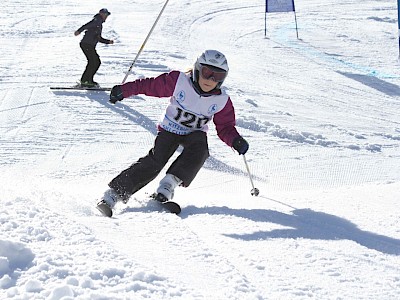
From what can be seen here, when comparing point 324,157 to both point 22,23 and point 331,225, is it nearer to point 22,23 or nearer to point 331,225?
point 331,225

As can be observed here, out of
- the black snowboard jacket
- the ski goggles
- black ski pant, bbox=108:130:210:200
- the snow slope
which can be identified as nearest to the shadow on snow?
the snow slope

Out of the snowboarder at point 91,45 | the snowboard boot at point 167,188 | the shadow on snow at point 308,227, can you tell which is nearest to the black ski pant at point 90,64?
the snowboarder at point 91,45

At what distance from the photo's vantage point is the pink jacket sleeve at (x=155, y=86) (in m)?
4.86

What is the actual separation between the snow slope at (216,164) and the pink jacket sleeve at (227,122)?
51 centimetres

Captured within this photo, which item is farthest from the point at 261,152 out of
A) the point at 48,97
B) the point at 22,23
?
the point at 22,23

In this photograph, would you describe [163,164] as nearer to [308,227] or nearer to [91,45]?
[308,227]

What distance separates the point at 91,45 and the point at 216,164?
4.07 metres

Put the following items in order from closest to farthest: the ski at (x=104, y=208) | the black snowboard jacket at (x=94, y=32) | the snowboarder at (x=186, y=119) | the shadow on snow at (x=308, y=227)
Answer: the shadow on snow at (x=308, y=227), the ski at (x=104, y=208), the snowboarder at (x=186, y=119), the black snowboard jacket at (x=94, y=32)

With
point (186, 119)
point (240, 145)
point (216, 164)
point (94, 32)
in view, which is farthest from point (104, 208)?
point (94, 32)

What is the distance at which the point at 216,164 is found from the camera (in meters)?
7.04

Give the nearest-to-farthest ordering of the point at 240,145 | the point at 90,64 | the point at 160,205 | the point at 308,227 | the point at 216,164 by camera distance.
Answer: the point at 308,227, the point at 160,205, the point at 240,145, the point at 216,164, the point at 90,64

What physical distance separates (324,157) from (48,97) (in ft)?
13.5

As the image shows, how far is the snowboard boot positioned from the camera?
4.32 m

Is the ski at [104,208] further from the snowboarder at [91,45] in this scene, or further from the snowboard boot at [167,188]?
the snowboarder at [91,45]
